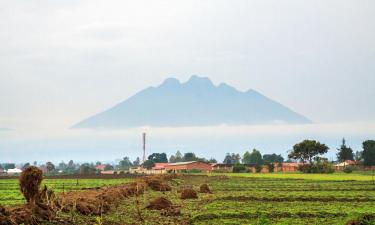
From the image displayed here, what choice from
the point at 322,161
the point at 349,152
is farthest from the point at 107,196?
the point at 349,152

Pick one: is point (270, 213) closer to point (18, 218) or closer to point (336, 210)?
point (336, 210)

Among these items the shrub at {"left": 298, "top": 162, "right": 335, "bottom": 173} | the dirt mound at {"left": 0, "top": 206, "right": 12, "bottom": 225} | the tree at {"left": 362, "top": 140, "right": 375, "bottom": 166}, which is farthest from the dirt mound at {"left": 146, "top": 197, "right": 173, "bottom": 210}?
the tree at {"left": 362, "top": 140, "right": 375, "bottom": 166}

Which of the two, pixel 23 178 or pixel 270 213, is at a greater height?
pixel 23 178

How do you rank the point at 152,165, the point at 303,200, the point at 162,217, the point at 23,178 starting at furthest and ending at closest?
the point at 152,165 → the point at 303,200 → the point at 162,217 → the point at 23,178

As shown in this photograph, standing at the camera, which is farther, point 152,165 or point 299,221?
point 152,165

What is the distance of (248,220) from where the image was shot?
961 inches

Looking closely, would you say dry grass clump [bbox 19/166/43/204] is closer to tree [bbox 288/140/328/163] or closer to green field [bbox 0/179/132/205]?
green field [bbox 0/179/132/205]

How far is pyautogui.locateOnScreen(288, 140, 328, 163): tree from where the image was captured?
12638 cm

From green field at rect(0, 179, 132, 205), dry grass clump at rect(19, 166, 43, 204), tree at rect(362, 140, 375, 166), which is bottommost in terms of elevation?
green field at rect(0, 179, 132, 205)

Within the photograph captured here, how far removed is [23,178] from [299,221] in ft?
39.3

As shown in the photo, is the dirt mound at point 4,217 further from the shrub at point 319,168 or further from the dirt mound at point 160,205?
the shrub at point 319,168

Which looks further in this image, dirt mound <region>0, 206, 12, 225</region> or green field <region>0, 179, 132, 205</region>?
green field <region>0, 179, 132, 205</region>

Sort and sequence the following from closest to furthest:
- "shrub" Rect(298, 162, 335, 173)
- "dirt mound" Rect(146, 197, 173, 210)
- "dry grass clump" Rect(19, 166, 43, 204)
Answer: "dry grass clump" Rect(19, 166, 43, 204) → "dirt mound" Rect(146, 197, 173, 210) → "shrub" Rect(298, 162, 335, 173)

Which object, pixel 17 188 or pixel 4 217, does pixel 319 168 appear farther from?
pixel 4 217
